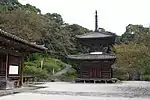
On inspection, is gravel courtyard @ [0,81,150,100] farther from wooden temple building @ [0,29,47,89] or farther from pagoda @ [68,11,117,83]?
pagoda @ [68,11,117,83]

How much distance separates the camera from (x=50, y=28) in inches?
2283

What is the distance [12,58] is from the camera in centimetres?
1916

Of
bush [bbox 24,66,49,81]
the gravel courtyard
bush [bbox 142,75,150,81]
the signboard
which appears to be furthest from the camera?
bush [bbox 142,75,150,81]

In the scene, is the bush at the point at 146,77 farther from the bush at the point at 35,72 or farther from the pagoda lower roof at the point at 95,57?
the bush at the point at 35,72

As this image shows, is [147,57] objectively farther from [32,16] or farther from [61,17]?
[61,17]

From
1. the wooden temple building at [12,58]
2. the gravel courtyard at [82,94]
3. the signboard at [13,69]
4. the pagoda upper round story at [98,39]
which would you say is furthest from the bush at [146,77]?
the signboard at [13,69]

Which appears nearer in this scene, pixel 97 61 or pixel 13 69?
pixel 13 69

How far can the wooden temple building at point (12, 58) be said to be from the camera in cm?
1618

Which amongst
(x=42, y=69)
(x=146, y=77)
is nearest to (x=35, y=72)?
(x=42, y=69)

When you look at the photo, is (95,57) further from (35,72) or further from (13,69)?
(13,69)

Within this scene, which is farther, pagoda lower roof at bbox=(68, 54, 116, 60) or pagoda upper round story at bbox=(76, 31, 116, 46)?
pagoda upper round story at bbox=(76, 31, 116, 46)

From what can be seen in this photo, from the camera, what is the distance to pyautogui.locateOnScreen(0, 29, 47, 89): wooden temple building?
16.2 metres

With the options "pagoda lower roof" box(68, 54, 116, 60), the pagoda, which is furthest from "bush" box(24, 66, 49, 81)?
"pagoda lower roof" box(68, 54, 116, 60)

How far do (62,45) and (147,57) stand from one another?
4096 centimetres
